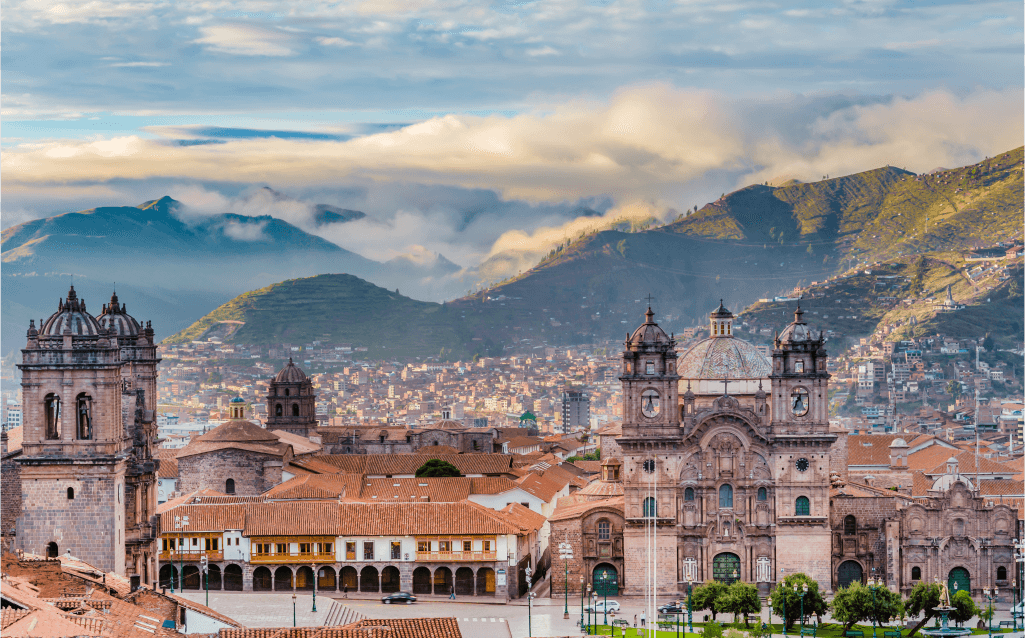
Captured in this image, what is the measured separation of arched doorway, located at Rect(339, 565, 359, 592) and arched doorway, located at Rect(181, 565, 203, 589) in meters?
6.33

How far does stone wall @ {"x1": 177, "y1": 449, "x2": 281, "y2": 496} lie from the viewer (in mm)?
94000

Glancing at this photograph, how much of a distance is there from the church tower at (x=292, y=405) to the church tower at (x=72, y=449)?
74.6 metres

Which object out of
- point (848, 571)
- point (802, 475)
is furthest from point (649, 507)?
point (848, 571)

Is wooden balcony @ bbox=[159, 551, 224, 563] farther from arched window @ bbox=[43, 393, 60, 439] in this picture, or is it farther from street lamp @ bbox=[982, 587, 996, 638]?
street lamp @ bbox=[982, 587, 996, 638]

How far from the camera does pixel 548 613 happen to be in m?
68.8

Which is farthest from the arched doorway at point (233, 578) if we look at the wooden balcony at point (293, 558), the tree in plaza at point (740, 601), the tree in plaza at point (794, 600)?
the tree in plaza at point (794, 600)

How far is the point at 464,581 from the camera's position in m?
74.9

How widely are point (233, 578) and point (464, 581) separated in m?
10.4

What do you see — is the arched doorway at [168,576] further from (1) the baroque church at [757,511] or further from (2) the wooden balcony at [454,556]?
(1) the baroque church at [757,511]

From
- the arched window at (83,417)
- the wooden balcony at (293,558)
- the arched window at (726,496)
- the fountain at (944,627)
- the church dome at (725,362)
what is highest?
the church dome at (725,362)

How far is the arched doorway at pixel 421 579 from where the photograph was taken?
74.8 m

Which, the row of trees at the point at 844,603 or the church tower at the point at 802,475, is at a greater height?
the church tower at the point at 802,475

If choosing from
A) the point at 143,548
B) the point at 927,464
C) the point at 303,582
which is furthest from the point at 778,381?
the point at 927,464

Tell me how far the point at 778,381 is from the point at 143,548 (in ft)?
99.0
